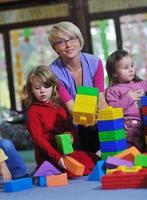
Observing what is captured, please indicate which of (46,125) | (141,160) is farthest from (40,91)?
(141,160)

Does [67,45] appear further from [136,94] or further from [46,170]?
[46,170]

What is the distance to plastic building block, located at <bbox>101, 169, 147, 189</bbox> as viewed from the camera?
188 cm

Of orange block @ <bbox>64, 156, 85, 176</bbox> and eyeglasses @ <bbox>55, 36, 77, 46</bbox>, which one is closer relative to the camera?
orange block @ <bbox>64, 156, 85, 176</bbox>

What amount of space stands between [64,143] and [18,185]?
0.36 meters

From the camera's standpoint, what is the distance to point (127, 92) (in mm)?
2791

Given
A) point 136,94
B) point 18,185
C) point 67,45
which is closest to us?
point 18,185

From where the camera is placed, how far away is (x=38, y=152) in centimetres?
256

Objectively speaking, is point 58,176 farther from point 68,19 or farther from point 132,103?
point 68,19

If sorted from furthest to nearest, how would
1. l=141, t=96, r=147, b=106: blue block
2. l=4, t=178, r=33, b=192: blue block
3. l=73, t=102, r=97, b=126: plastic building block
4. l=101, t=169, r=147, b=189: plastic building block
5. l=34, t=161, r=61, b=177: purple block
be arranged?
1. l=141, t=96, r=147, b=106: blue block
2. l=73, t=102, r=97, b=126: plastic building block
3. l=34, t=161, r=61, b=177: purple block
4. l=4, t=178, r=33, b=192: blue block
5. l=101, t=169, r=147, b=189: plastic building block

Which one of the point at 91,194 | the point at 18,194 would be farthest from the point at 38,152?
the point at 91,194

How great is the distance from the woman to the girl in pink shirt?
82mm

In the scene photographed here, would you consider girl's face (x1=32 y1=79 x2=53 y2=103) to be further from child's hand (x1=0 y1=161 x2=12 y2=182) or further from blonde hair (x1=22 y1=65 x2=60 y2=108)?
child's hand (x1=0 y1=161 x2=12 y2=182)

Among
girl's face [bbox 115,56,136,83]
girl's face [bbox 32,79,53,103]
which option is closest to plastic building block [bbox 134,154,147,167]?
girl's face [bbox 32,79,53,103]

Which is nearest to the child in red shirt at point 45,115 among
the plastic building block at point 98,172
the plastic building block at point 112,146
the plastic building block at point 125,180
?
the plastic building block at point 112,146
